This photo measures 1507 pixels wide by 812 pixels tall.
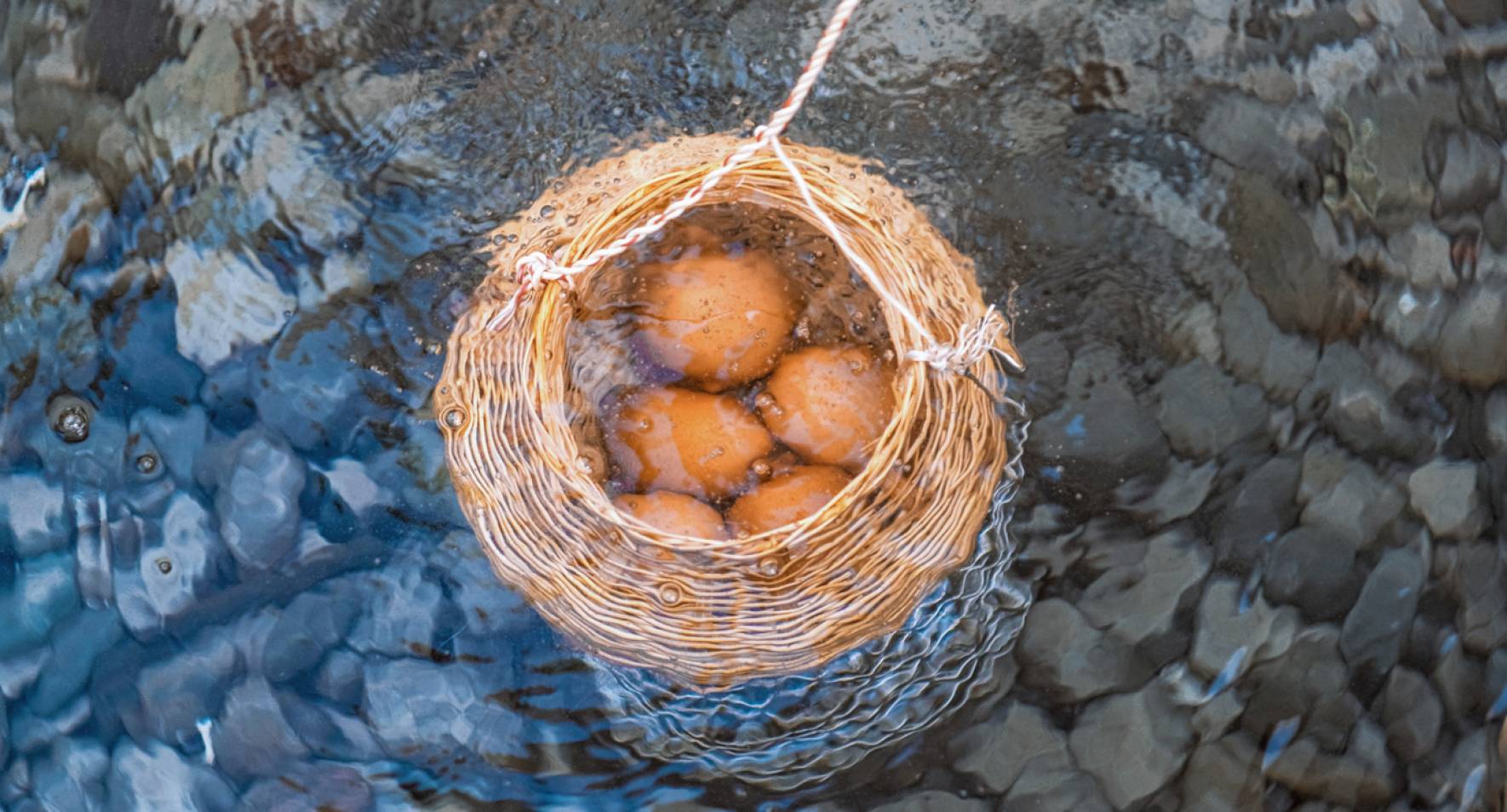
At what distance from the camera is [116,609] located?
0.92 meters

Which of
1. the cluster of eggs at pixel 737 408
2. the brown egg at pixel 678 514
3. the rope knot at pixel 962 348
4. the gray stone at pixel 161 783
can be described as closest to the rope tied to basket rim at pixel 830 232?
the rope knot at pixel 962 348

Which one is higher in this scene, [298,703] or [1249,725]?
[298,703]

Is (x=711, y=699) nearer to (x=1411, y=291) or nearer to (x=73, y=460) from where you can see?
(x=73, y=460)

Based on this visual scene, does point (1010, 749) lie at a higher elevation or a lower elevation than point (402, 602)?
lower

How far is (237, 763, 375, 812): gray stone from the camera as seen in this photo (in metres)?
0.93

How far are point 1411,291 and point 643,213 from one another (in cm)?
73

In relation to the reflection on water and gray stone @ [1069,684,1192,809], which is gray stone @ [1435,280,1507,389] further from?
gray stone @ [1069,684,1192,809]

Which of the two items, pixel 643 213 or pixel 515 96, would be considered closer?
pixel 643 213

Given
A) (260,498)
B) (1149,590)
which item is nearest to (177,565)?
(260,498)

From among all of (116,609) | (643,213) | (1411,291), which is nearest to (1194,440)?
(1411,291)

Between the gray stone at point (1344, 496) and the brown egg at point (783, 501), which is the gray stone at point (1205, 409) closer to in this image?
the gray stone at point (1344, 496)

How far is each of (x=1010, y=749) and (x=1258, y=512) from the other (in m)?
0.33

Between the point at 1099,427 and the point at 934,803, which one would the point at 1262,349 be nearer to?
the point at 1099,427

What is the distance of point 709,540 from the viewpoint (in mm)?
815
